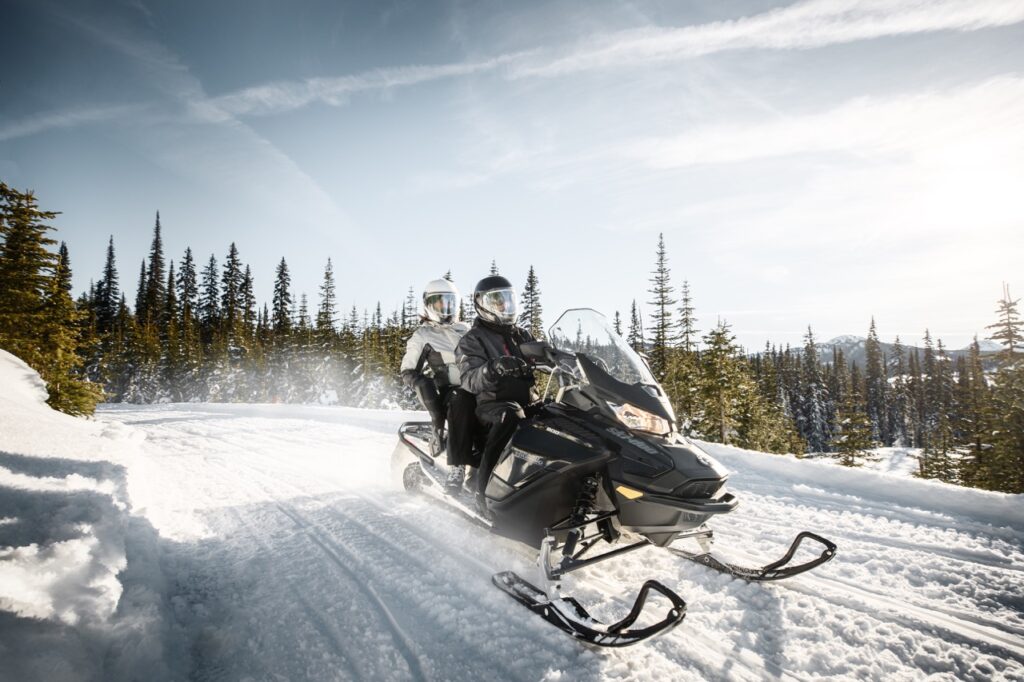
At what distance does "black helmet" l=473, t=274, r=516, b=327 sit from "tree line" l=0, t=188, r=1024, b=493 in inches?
40.1

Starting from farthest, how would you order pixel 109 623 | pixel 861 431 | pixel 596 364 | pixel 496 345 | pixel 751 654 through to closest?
pixel 861 431
pixel 496 345
pixel 596 364
pixel 751 654
pixel 109 623

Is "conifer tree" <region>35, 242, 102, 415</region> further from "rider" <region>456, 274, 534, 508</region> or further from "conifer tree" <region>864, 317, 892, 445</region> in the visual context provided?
"conifer tree" <region>864, 317, 892, 445</region>

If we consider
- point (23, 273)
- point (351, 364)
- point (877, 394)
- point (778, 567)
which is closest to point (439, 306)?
point (778, 567)

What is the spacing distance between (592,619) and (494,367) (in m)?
1.74

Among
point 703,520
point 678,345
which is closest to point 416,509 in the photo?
point 703,520

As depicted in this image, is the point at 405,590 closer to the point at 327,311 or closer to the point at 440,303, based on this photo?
the point at 440,303

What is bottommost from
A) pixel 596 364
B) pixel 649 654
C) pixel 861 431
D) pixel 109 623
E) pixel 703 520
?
pixel 861 431

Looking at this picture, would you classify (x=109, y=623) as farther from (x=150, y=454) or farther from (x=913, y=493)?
(x=913, y=493)

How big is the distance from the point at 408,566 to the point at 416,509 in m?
1.43

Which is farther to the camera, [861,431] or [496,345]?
[861,431]

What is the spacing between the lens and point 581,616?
248cm

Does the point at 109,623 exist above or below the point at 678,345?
below

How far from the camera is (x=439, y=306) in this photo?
201 inches

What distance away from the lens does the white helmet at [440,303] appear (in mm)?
5094
